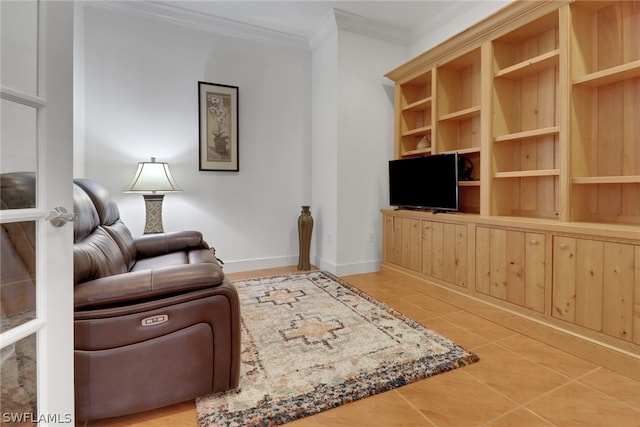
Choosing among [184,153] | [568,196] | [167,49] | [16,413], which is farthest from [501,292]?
[167,49]

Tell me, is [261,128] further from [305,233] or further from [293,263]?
[293,263]

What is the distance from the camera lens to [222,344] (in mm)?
1385

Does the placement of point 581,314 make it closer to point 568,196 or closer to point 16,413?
point 568,196

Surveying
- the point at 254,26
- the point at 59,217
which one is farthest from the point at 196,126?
the point at 59,217

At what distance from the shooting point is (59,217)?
3.46 ft

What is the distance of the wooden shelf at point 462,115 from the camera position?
274 centimetres

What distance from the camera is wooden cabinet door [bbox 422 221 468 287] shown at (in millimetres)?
2674

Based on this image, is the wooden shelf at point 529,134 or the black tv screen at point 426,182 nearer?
the wooden shelf at point 529,134

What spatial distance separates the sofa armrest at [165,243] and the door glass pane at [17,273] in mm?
1673

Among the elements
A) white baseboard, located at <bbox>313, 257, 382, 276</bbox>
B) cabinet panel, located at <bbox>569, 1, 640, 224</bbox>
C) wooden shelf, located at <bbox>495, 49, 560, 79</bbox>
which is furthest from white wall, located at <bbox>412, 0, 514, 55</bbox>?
white baseboard, located at <bbox>313, 257, 382, 276</bbox>

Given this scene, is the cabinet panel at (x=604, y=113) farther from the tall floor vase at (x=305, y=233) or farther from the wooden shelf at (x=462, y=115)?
A: the tall floor vase at (x=305, y=233)

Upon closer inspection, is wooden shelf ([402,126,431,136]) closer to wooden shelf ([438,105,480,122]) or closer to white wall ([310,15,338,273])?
wooden shelf ([438,105,480,122])

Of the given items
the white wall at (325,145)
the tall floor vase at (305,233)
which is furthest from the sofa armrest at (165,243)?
the white wall at (325,145)

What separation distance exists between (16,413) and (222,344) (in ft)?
2.21
